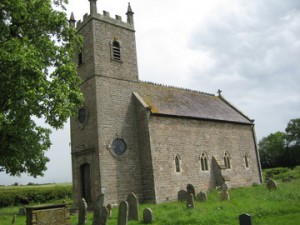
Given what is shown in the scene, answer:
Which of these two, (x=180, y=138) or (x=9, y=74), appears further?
(x=180, y=138)

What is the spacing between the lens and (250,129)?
104 feet

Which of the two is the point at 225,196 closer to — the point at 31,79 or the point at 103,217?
the point at 103,217

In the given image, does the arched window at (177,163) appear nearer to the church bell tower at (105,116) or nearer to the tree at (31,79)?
the church bell tower at (105,116)

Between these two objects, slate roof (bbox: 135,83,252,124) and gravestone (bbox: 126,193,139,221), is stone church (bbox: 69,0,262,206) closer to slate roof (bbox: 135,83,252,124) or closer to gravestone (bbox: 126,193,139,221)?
slate roof (bbox: 135,83,252,124)

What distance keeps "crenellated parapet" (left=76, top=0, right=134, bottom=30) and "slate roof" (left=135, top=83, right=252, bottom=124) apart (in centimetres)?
522

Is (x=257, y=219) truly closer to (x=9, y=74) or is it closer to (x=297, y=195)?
(x=297, y=195)

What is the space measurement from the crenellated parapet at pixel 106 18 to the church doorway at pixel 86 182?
11090mm

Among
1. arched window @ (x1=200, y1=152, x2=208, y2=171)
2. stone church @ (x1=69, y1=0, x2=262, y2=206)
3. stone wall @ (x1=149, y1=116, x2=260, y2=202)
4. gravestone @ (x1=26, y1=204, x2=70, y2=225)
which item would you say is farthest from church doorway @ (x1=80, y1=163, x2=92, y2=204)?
arched window @ (x1=200, y1=152, x2=208, y2=171)

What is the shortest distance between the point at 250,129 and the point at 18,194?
25155 mm

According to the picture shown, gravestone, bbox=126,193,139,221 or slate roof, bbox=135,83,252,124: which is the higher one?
slate roof, bbox=135,83,252,124

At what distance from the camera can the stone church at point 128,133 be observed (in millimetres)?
21016

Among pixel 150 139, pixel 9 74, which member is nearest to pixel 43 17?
pixel 9 74

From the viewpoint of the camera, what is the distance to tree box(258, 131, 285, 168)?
66.7 metres

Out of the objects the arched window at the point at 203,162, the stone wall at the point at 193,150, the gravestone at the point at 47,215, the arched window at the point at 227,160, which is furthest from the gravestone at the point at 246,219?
the arched window at the point at 227,160
